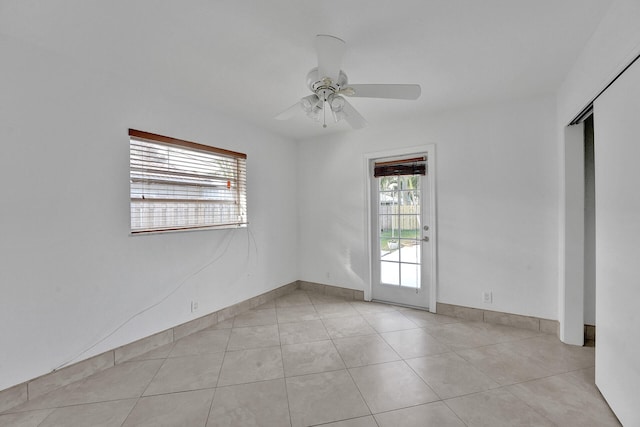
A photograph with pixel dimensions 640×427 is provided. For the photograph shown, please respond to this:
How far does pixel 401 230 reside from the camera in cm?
350

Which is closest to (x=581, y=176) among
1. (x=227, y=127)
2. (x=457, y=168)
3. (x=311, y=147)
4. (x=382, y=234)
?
(x=457, y=168)

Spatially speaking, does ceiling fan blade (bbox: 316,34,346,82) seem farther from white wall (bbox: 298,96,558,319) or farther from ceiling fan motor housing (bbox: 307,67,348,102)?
white wall (bbox: 298,96,558,319)

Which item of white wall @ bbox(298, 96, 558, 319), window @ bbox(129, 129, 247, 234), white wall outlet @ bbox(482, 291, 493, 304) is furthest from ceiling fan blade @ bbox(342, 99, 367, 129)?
white wall outlet @ bbox(482, 291, 493, 304)

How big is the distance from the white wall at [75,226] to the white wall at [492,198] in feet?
7.49

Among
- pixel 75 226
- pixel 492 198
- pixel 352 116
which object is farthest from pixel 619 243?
pixel 75 226

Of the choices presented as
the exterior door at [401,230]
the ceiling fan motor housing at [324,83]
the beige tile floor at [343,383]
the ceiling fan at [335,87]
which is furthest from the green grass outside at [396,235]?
the ceiling fan motor housing at [324,83]

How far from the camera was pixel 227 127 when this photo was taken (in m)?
3.15

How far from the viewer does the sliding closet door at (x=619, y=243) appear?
1.37 metres

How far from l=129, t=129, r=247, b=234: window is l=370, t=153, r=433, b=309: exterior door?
1772 millimetres

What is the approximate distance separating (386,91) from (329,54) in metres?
0.51

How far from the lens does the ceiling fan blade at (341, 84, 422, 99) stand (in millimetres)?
1786

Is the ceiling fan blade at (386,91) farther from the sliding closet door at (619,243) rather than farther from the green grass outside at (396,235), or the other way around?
the green grass outside at (396,235)

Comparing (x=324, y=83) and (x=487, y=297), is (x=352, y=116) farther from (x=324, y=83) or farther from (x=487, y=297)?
(x=487, y=297)

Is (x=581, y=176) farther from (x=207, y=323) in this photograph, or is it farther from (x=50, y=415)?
(x=50, y=415)
